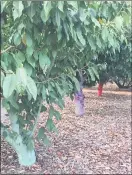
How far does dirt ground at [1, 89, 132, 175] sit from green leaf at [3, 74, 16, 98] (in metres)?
2.43

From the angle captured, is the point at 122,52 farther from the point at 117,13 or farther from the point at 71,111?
the point at 117,13

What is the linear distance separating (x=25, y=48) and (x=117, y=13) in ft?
1.66

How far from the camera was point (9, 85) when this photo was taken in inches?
32.2

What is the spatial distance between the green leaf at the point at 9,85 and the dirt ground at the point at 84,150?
7.97 feet

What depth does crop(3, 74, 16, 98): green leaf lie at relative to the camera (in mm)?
812

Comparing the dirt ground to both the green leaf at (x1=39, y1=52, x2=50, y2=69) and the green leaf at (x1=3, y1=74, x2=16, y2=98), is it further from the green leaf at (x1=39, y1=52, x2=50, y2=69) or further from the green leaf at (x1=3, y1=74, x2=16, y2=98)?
the green leaf at (x1=3, y1=74, x2=16, y2=98)

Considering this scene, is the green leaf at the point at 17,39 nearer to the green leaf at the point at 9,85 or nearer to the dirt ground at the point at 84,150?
the green leaf at the point at 9,85

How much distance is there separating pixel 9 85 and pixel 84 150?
3260mm

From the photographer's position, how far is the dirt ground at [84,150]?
3.30 m

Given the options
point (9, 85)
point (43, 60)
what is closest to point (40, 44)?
point (43, 60)

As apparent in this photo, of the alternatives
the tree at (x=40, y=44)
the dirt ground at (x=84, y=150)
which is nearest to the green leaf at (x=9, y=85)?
the tree at (x=40, y=44)

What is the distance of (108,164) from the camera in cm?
350

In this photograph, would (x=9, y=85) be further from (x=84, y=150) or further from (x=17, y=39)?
(x=84, y=150)

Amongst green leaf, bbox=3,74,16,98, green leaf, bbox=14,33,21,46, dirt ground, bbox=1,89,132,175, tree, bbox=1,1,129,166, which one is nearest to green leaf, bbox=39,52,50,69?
tree, bbox=1,1,129,166
